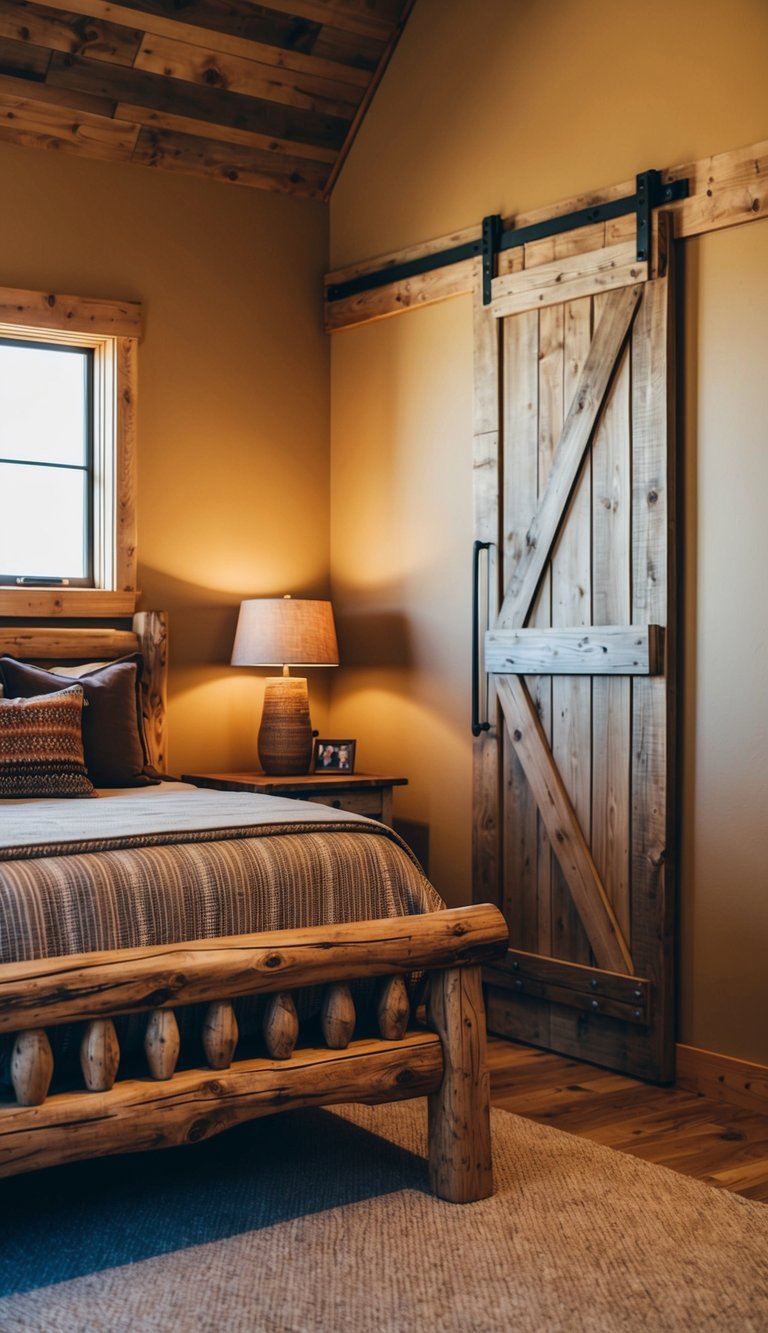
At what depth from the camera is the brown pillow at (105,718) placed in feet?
13.2

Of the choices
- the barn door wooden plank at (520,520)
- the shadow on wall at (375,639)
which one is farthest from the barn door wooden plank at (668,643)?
the shadow on wall at (375,639)

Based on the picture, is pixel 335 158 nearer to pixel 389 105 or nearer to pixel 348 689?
pixel 389 105

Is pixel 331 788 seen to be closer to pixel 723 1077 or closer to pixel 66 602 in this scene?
pixel 66 602

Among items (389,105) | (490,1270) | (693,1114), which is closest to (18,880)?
(490,1270)

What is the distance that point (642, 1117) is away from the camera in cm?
345

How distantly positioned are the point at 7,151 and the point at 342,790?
2367 mm

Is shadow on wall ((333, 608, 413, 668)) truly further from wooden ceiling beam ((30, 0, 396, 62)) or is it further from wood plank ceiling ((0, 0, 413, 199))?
wooden ceiling beam ((30, 0, 396, 62))

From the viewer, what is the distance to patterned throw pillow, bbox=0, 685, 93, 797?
3691 millimetres

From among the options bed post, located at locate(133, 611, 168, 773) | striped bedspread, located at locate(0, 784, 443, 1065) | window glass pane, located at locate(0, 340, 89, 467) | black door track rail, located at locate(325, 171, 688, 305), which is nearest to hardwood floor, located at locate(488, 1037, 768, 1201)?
striped bedspread, located at locate(0, 784, 443, 1065)

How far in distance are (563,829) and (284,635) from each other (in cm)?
119

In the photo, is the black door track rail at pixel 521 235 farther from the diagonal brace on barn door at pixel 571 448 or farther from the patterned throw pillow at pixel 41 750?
the patterned throw pillow at pixel 41 750

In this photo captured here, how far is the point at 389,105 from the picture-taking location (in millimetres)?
4844

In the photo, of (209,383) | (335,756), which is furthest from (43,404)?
(335,756)

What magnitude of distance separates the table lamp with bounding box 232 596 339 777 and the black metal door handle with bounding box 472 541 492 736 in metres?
0.56
